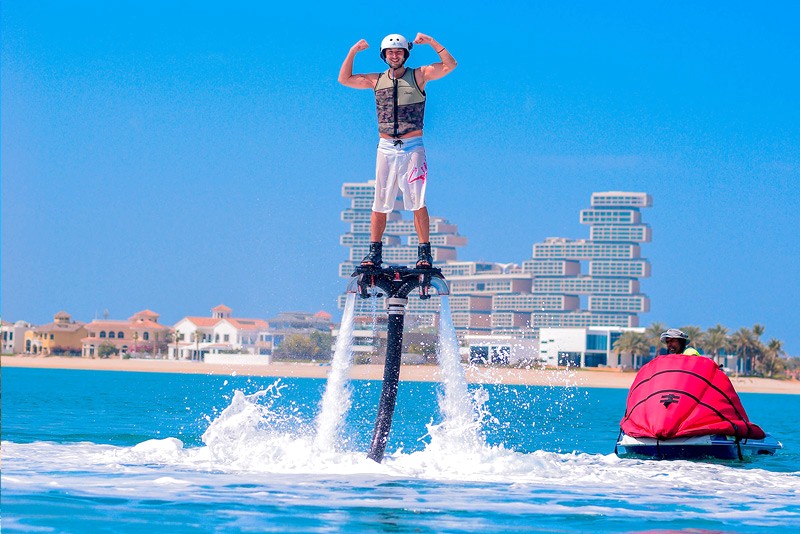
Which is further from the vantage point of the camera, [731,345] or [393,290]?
[731,345]

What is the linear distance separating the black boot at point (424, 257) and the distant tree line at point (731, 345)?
15735cm

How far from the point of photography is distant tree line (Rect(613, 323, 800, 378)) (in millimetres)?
179250

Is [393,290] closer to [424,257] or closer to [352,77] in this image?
[424,257]

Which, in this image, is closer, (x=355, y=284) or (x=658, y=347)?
(x=355, y=284)

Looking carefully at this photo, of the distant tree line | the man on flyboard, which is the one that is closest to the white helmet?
the man on flyboard

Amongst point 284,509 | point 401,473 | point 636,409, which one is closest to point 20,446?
point 401,473

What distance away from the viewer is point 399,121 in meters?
16.9

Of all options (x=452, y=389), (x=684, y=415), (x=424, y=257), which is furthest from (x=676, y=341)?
(x=424, y=257)

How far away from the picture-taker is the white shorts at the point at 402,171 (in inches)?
664

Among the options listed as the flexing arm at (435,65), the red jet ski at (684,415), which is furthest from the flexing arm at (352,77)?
the red jet ski at (684,415)

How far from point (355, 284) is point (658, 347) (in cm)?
17088

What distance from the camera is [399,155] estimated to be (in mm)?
16844

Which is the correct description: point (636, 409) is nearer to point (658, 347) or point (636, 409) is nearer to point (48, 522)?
point (48, 522)

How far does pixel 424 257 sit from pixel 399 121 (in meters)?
1.88
